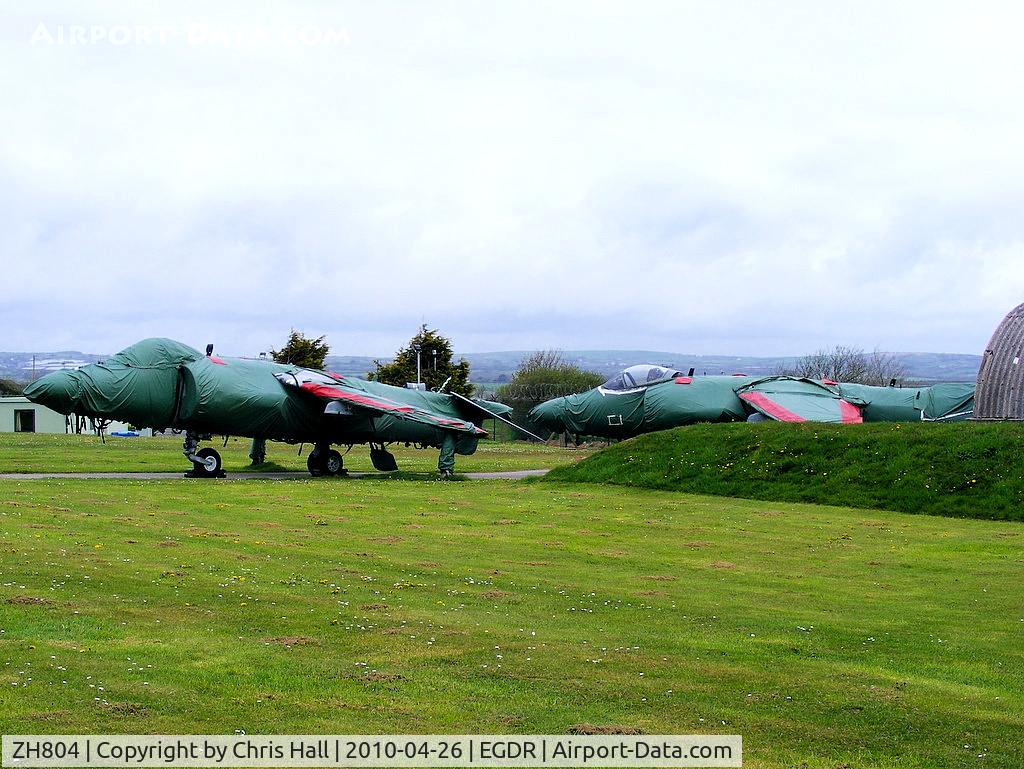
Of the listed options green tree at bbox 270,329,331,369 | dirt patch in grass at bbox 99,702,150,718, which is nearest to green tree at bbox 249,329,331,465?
green tree at bbox 270,329,331,369

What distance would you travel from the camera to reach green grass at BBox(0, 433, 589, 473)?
41.0m

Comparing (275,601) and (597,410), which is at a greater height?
(597,410)

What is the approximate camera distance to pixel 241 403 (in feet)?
117

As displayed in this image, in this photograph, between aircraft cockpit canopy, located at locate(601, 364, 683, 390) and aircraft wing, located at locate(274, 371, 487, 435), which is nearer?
aircraft wing, located at locate(274, 371, 487, 435)

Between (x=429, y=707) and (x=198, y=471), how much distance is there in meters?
28.3

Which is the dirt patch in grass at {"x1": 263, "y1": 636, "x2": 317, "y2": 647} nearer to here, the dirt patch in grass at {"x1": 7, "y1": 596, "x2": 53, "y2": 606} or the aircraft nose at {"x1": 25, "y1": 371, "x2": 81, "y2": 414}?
the dirt patch in grass at {"x1": 7, "y1": 596, "x2": 53, "y2": 606}

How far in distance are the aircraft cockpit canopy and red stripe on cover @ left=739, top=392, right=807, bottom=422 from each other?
263 cm

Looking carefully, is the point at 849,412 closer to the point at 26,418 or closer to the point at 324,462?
the point at 324,462

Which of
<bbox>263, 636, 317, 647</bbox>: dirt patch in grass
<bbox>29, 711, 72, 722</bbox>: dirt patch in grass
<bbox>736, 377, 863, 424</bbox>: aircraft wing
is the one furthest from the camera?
<bbox>736, 377, 863, 424</bbox>: aircraft wing

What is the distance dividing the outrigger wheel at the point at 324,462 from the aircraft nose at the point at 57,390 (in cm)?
850

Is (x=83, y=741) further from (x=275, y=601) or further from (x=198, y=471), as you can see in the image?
(x=198, y=471)

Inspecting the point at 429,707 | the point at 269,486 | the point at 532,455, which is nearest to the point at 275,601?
the point at 429,707

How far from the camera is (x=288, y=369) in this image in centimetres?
3812

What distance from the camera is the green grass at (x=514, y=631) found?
29.9 ft
